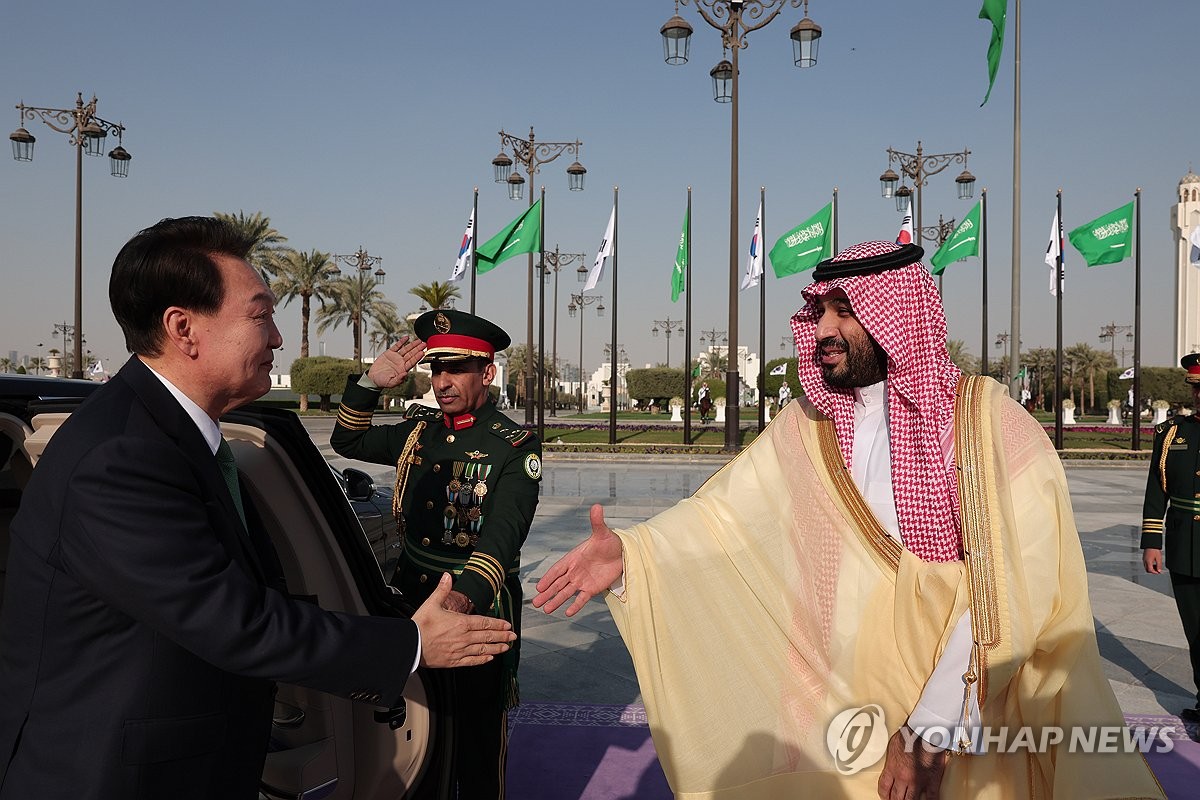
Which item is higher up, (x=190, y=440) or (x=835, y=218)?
(x=835, y=218)

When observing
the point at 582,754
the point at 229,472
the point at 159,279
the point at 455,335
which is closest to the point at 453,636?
the point at 229,472

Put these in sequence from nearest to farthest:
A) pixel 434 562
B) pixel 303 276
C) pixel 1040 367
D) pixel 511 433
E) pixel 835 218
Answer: pixel 434 562, pixel 511 433, pixel 835 218, pixel 303 276, pixel 1040 367

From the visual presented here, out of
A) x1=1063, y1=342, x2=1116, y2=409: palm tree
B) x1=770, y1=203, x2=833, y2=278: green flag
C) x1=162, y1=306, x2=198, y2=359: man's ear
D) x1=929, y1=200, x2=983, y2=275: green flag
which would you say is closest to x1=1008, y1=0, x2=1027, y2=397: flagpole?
x1=929, y1=200, x2=983, y2=275: green flag

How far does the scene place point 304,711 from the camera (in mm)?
2816

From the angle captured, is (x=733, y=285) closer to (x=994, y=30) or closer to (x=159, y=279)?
(x=994, y=30)

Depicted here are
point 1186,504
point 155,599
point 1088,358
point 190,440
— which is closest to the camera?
point 155,599

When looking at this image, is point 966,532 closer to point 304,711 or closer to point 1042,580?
point 1042,580

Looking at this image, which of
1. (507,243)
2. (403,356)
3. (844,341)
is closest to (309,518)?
(403,356)

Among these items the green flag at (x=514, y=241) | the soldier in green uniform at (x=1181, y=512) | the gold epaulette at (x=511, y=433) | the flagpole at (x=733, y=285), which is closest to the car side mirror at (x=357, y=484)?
the gold epaulette at (x=511, y=433)

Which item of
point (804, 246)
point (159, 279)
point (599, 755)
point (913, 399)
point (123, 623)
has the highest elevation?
point (804, 246)

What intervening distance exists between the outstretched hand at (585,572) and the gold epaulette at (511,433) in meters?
0.74

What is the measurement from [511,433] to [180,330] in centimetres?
179

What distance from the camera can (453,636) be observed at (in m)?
1.97

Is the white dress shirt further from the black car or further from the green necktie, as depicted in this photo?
the green necktie
